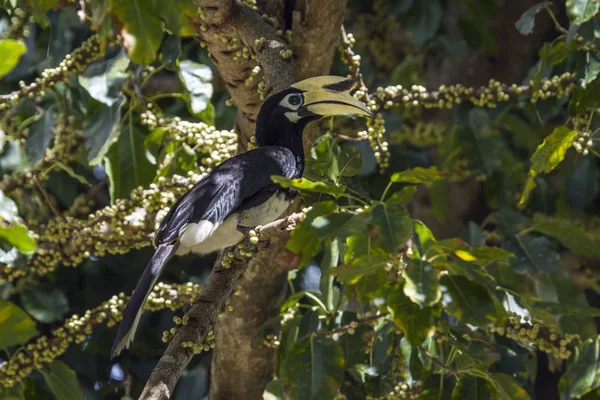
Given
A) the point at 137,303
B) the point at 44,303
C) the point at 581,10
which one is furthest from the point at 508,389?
the point at 44,303

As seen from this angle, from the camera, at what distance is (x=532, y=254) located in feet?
12.0

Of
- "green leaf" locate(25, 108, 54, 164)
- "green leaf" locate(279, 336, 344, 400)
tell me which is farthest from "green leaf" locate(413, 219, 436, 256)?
"green leaf" locate(25, 108, 54, 164)

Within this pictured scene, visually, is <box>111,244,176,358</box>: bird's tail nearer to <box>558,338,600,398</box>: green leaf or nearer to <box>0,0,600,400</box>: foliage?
<box>0,0,600,400</box>: foliage

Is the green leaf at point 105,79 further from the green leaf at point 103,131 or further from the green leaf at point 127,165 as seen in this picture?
the green leaf at point 127,165

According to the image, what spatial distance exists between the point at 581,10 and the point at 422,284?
1.34 meters

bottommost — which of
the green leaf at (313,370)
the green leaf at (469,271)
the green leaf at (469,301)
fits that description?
the green leaf at (313,370)

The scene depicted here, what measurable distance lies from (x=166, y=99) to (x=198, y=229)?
7.38 ft

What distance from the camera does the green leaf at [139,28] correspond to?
6.23 feet

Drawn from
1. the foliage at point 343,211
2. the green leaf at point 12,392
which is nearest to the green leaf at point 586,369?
the foliage at point 343,211

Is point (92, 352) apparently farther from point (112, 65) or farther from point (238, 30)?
point (238, 30)

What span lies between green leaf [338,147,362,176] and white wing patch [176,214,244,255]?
397mm

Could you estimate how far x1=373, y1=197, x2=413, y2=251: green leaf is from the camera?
2.07m

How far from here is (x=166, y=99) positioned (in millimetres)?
4906

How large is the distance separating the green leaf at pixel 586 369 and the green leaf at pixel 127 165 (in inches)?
64.5
